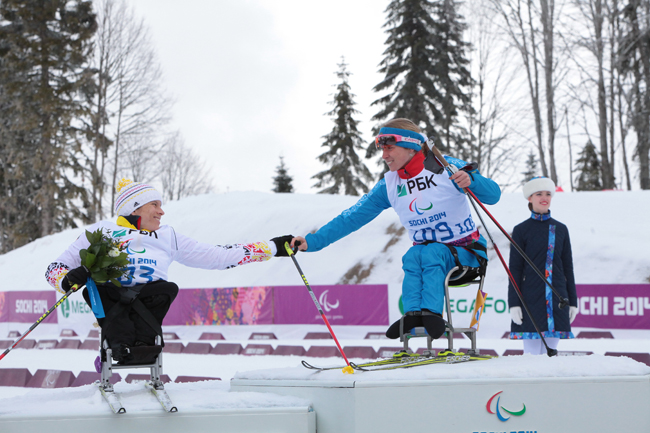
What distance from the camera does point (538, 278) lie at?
4.41 meters

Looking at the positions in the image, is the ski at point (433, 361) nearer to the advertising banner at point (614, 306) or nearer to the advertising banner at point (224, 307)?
the advertising banner at point (614, 306)

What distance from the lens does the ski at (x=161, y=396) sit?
254 centimetres

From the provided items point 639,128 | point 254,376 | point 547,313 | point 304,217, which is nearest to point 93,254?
point 254,376

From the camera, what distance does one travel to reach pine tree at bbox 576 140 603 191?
39562 mm

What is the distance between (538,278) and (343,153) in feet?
100

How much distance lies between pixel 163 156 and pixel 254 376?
→ 3530cm

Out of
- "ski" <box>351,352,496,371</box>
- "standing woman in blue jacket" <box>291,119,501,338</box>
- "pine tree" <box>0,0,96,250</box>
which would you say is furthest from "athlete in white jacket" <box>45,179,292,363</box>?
"pine tree" <box>0,0,96,250</box>

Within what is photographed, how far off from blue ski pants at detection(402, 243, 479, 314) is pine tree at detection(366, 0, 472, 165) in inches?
899

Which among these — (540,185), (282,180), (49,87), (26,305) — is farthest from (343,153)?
(540,185)

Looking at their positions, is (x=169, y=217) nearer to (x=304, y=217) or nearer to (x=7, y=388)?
(x=304, y=217)

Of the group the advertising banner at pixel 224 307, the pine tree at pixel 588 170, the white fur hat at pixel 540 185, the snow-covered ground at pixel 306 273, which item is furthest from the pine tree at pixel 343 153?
the white fur hat at pixel 540 185

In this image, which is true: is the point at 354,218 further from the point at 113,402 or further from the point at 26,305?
the point at 26,305

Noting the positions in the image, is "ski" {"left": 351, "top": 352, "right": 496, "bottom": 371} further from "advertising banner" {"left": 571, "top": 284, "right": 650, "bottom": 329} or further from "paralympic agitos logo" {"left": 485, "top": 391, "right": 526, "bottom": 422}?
"advertising banner" {"left": 571, "top": 284, "right": 650, "bottom": 329}

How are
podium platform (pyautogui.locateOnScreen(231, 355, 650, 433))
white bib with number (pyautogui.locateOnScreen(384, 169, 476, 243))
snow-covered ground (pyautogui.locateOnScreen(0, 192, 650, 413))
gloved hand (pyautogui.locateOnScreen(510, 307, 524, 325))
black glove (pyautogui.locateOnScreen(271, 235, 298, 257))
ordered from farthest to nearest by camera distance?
gloved hand (pyautogui.locateOnScreen(510, 307, 524, 325)) → black glove (pyautogui.locateOnScreen(271, 235, 298, 257)) → white bib with number (pyautogui.locateOnScreen(384, 169, 476, 243)) → snow-covered ground (pyautogui.locateOnScreen(0, 192, 650, 413)) → podium platform (pyautogui.locateOnScreen(231, 355, 650, 433))
